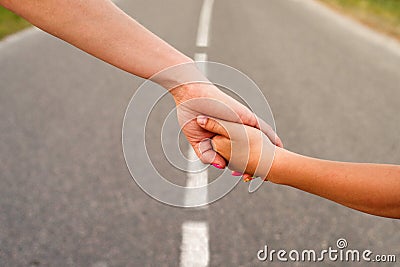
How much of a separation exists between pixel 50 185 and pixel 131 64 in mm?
1943

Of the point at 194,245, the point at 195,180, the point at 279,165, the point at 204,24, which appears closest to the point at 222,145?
the point at 279,165

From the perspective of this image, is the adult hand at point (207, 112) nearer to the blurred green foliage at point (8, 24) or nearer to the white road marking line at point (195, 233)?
the white road marking line at point (195, 233)

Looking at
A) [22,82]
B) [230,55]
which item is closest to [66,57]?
[22,82]

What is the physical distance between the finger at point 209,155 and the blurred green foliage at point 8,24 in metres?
7.61

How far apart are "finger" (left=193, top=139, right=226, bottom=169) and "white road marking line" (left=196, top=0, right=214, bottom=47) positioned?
6.75m

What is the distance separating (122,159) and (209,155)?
83.3 inches

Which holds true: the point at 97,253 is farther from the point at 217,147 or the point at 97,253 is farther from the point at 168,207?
the point at 217,147

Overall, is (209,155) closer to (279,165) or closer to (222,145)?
(222,145)

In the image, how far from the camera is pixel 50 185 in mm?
3699

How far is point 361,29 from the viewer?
442 inches

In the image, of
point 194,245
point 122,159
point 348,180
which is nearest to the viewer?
point 348,180

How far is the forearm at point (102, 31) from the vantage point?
1876 millimetres

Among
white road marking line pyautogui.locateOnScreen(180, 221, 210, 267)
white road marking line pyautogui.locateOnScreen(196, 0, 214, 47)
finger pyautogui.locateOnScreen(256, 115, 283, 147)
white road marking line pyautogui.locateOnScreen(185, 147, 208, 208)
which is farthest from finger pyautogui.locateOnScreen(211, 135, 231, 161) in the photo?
white road marking line pyautogui.locateOnScreen(196, 0, 214, 47)

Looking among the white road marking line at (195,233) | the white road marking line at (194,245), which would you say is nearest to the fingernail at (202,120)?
the white road marking line at (195,233)
